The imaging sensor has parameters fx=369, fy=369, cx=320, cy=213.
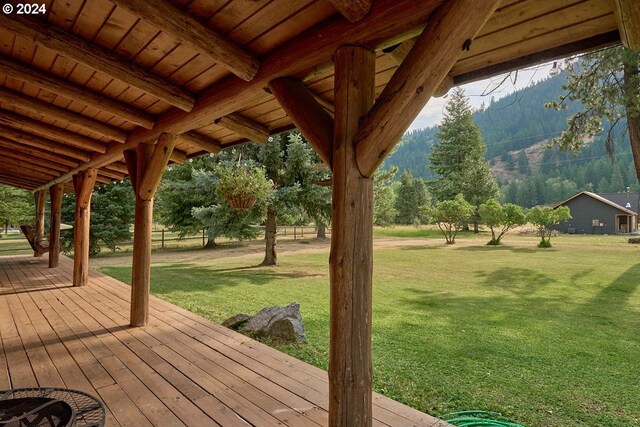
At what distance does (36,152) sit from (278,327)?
5352 mm

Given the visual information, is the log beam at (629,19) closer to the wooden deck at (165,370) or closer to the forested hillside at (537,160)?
the wooden deck at (165,370)

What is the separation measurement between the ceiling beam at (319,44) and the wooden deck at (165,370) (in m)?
2.22

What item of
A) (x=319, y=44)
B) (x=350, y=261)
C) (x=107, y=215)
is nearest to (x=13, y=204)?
(x=107, y=215)

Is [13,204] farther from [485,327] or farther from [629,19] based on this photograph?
[629,19]

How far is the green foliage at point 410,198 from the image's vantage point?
45062 millimetres

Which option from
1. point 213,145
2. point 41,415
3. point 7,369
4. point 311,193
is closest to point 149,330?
point 7,369

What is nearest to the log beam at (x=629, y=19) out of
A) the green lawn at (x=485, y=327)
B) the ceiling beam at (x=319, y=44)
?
the ceiling beam at (x=319, y=44)

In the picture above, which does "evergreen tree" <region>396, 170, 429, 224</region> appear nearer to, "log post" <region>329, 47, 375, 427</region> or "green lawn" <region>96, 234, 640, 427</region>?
→ "green lawn" <region>96, 234, 640, 427</region>

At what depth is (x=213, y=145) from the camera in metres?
4.79

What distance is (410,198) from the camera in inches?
1786

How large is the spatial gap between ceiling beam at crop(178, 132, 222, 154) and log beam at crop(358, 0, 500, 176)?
3.37 m

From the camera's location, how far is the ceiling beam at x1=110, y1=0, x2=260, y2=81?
6.54ft

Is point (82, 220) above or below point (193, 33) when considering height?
below

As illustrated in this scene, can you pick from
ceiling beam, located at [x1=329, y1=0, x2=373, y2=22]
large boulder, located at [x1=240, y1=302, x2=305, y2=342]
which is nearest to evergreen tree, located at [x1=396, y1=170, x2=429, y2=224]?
large boulder, located at [x1=240, y1=302, x2=305, y2=342]
